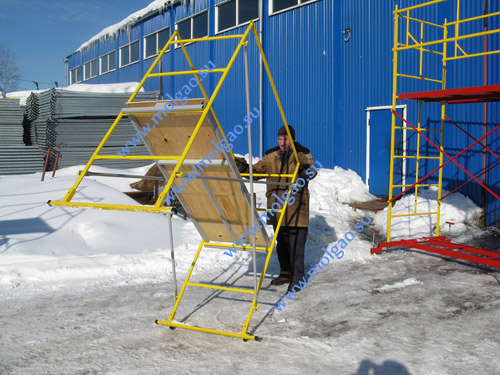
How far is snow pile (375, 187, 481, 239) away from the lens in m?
8.65

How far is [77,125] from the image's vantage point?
1605 cm

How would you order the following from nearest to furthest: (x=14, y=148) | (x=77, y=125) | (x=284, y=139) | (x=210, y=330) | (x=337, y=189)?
1. (x=210, y=330)
2. (x=284, y=139)
3. (x=337, y=189)
4. (x=14, y=148)
5. (x=77, y=125)

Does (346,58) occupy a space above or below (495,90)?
above

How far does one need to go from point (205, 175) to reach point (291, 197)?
4.47 ft

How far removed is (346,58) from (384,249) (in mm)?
6196

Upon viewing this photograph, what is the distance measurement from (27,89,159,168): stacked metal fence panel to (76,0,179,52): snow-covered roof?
196 inches

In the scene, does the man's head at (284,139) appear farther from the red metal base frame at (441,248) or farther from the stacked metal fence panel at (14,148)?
the stacked metal fence panel at (14,148)

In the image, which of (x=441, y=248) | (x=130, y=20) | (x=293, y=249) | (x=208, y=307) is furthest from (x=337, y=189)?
(x=130, y=20)

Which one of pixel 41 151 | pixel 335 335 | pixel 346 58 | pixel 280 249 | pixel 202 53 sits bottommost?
pixel 335 335

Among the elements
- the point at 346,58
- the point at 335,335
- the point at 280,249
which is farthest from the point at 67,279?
the point at 346,58

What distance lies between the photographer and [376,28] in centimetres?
1106

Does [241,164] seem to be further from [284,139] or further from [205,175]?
[284,139]

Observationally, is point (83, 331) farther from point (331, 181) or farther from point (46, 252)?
point (331, 181)

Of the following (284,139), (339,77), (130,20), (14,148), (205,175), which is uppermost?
(130,20)
